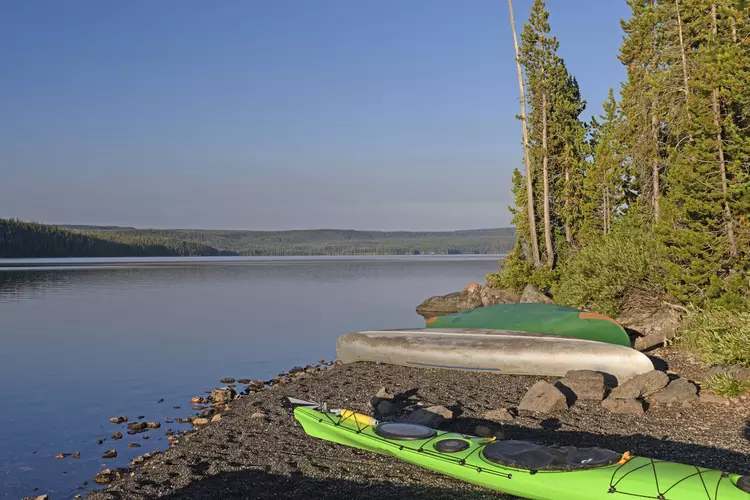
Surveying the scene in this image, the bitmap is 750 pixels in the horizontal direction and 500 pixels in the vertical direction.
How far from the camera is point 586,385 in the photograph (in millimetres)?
11195

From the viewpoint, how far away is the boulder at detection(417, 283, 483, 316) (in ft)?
102

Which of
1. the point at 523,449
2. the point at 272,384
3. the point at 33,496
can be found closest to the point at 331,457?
the point at 523,449

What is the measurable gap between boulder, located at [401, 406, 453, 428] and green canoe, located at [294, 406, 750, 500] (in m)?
1.43

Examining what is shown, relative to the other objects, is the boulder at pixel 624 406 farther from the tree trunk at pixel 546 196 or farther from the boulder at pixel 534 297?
the tree trunk at pixel 546 196

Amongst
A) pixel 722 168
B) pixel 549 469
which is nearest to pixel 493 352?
pixel 549 469

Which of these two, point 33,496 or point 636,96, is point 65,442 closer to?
point 33,496

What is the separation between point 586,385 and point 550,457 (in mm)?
4806

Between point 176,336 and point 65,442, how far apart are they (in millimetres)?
13659

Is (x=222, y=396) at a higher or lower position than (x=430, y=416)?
lower

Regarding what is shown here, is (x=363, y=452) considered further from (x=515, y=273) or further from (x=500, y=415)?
(x=515, y=273)

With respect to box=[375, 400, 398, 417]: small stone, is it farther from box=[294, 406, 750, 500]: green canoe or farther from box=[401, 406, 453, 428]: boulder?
box=[294, 406, 750, 500]: green canoe

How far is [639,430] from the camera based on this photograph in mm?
9242

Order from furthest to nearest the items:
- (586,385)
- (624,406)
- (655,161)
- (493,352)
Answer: (655,161), (493,352), (586,385), (624,406)

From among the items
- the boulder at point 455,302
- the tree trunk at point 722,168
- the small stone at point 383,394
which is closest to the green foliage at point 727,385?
the small stone at point 383,394
